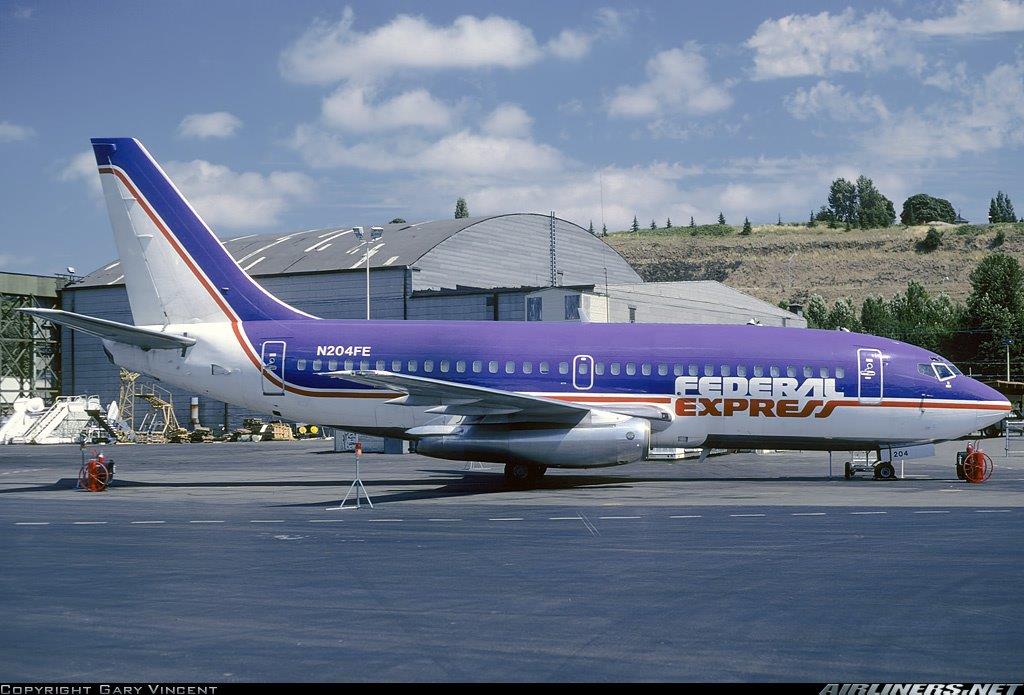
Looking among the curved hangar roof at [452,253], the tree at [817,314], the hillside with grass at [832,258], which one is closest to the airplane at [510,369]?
the curved hangar roof at [452,253]

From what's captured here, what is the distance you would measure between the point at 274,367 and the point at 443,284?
38138 millimetres

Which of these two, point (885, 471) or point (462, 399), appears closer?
point (462, 399)

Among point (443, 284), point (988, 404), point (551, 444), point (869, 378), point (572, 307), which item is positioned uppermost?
point (443, 284)

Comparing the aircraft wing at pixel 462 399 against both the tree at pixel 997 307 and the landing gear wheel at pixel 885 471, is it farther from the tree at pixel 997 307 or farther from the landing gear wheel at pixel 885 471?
the tree at pixel 997 307

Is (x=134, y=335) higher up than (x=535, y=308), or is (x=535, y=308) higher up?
(x=535, y=308)

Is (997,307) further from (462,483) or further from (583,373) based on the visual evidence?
(462,483)

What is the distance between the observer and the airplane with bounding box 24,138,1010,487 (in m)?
28.9

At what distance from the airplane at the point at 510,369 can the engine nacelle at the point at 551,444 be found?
0.09m

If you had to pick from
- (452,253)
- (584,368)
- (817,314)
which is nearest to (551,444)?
(584,368)

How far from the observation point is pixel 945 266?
162 meters

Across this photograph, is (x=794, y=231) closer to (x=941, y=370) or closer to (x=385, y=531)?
(x=941, y=370)

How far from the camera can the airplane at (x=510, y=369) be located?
28891mm

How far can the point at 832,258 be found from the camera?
17438 cm

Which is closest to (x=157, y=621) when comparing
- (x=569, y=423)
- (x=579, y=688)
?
(x=579, y=688)
